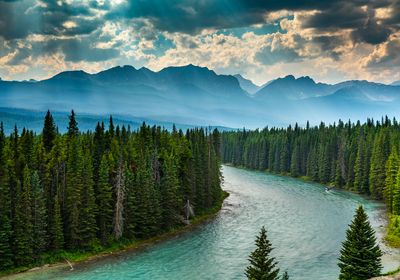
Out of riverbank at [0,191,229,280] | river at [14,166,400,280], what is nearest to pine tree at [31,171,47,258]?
riverbank at [0,191,229,280]

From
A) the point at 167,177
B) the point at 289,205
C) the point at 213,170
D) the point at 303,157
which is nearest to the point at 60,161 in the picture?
the point at 167,177

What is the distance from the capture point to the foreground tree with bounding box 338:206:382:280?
4691 centimetres

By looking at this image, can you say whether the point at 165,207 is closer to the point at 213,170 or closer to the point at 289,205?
the point at 213,170

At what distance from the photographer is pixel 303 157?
193 metres

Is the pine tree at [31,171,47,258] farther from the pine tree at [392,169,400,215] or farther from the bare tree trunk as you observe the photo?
the pine tree at [392,169,400,215]

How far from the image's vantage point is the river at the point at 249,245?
63.4m

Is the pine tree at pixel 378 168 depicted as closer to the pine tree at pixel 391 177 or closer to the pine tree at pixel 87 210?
the pine tree at pixel 391 177

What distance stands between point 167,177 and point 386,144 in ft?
253

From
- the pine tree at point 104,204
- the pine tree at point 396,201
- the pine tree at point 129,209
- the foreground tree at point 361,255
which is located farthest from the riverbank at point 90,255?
the pine tree at point 396,201

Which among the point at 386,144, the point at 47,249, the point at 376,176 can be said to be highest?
the point at 386,144

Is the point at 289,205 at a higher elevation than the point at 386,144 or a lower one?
lower

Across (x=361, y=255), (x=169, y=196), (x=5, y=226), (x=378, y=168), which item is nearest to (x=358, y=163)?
(x=378, y=168)

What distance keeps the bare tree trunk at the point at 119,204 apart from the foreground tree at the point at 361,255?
4117 cm

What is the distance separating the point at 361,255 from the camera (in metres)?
47.6
